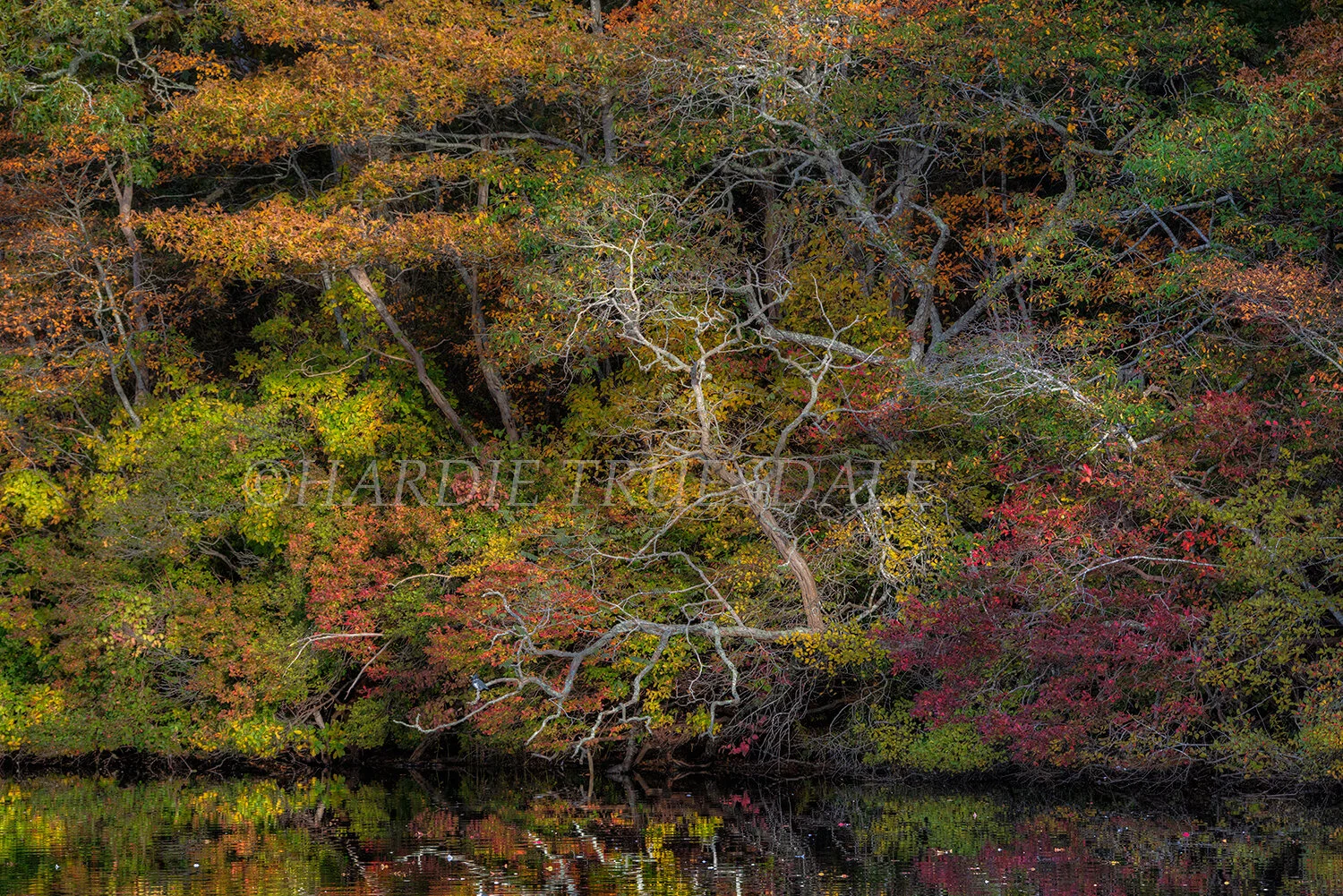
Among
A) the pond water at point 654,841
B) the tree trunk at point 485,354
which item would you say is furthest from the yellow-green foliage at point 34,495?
the tree trunk at point 485,354

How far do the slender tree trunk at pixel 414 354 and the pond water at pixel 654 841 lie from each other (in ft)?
19.0

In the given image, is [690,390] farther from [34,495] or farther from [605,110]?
[34,495]

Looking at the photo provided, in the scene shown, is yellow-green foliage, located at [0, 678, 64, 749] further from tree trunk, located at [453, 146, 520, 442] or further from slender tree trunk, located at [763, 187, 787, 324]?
slender tree trunk, located at [763, 187, 787, 324]

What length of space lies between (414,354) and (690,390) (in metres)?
5.62

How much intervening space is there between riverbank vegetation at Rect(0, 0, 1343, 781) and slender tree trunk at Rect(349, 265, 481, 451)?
0.19 m

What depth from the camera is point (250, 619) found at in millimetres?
22062

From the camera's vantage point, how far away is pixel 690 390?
19.8 m

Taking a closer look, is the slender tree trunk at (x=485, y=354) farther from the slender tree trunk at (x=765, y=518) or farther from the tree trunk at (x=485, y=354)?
the slender tree trunk at (x=765, y=518)

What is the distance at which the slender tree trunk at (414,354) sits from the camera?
2312 centimetres

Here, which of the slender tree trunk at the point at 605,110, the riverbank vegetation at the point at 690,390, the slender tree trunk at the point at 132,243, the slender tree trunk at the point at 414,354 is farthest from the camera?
the slender tree trunk at the point at 132,243

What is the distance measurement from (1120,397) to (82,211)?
16.0 metres

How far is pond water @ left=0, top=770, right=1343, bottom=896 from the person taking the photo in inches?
513

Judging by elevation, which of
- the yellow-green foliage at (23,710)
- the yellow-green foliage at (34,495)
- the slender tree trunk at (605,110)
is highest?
the slender tree trunk at (605,110)

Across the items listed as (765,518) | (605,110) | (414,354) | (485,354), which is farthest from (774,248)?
(414,354)
